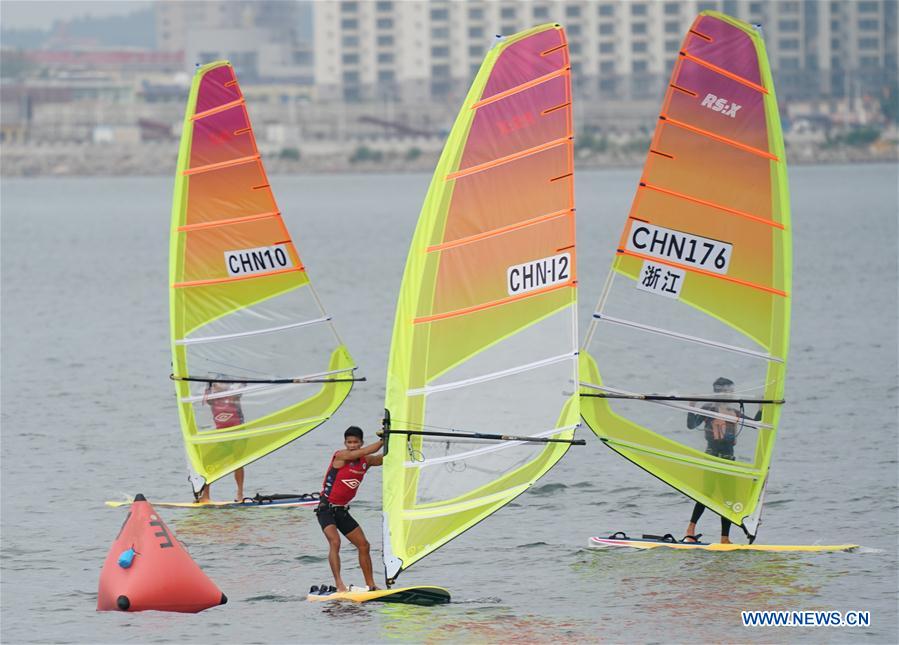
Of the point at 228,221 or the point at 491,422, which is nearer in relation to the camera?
the point at 491,422

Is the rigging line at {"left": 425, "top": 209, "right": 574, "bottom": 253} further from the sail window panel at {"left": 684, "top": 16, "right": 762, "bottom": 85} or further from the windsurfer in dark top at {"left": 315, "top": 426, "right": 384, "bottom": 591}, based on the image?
the sail window panel at {"left": 684, "top": 16, "right": 762, "bottom": 85}

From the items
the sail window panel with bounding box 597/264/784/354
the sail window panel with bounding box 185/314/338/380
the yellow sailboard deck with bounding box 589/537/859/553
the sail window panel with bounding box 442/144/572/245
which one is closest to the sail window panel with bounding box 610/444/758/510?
the yellow sailboard deck with bounding box 589/537/859/553

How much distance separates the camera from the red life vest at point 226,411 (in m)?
17.4

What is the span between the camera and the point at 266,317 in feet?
58.7

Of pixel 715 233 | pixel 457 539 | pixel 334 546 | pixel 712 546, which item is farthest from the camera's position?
pixel 457 539

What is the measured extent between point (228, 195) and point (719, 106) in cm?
570

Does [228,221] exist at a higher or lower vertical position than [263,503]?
higher

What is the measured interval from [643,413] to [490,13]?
12532cm

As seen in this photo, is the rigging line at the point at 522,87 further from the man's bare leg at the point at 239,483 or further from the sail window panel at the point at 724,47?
the man's bare leg at the point at 239,483

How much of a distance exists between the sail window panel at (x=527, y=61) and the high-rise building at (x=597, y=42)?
120536 mm

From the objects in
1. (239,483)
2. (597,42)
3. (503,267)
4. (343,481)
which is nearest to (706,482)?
(503,267)

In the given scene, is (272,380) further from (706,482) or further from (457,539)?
(706,482)

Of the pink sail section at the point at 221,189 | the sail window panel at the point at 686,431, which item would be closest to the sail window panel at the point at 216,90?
the pink sail section at the point at 221,189

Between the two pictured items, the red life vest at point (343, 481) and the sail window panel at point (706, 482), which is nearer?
the red life vest at point (343, 481)
